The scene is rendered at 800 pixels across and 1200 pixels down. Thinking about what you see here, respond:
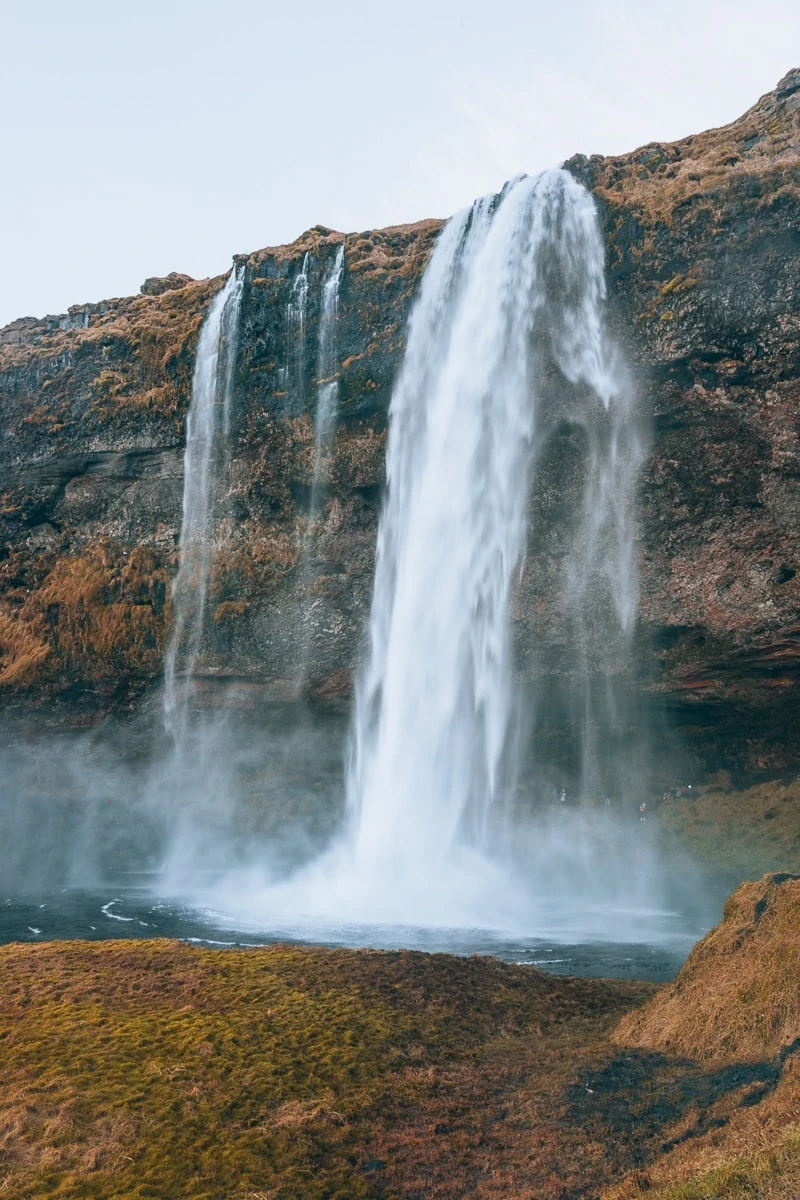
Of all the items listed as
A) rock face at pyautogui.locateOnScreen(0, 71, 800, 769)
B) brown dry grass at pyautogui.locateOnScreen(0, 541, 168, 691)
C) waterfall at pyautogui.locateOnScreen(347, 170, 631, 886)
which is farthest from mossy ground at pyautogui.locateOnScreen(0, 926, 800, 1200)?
brown dry grass at pyautogui.locateOnScreen(0, 541, 168, 691)

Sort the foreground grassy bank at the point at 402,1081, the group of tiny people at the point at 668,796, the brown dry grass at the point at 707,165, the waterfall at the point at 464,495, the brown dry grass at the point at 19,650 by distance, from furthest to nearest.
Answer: the brown dry grass at the point at 19,650
the group of tiny people at the point at 668,796
the waterfall at the point at 464,495
the brown dry grass at the point at 707,165
the foreground grassy bank at the point at 402,1081

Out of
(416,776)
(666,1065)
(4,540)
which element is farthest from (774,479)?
(4,540)

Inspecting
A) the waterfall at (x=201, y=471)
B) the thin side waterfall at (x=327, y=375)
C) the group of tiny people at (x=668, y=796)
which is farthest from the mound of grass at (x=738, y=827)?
the waterfall at (x=201, y=471)

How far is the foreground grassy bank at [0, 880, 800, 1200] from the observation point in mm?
11258

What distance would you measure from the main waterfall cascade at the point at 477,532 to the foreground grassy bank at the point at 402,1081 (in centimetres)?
1815

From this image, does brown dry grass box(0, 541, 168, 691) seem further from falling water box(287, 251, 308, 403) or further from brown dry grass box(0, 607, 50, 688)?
falling water box(287, 251, 308, 403)

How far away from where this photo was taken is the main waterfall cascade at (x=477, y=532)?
3809 cm

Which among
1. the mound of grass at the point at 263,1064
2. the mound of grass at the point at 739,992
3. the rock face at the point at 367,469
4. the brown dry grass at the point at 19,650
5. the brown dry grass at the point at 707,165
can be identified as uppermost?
the brown dry grass at the point at 707,165

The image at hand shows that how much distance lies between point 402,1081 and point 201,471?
3577 centimetres

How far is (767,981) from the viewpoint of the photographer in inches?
557

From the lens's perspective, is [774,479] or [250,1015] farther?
[774,479]

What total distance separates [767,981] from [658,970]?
1080 centimetres

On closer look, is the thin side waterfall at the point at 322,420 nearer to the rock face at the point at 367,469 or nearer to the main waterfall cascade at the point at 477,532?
the rock face at the point at 367,469

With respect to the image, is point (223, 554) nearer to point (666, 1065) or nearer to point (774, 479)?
point (774, 479)
